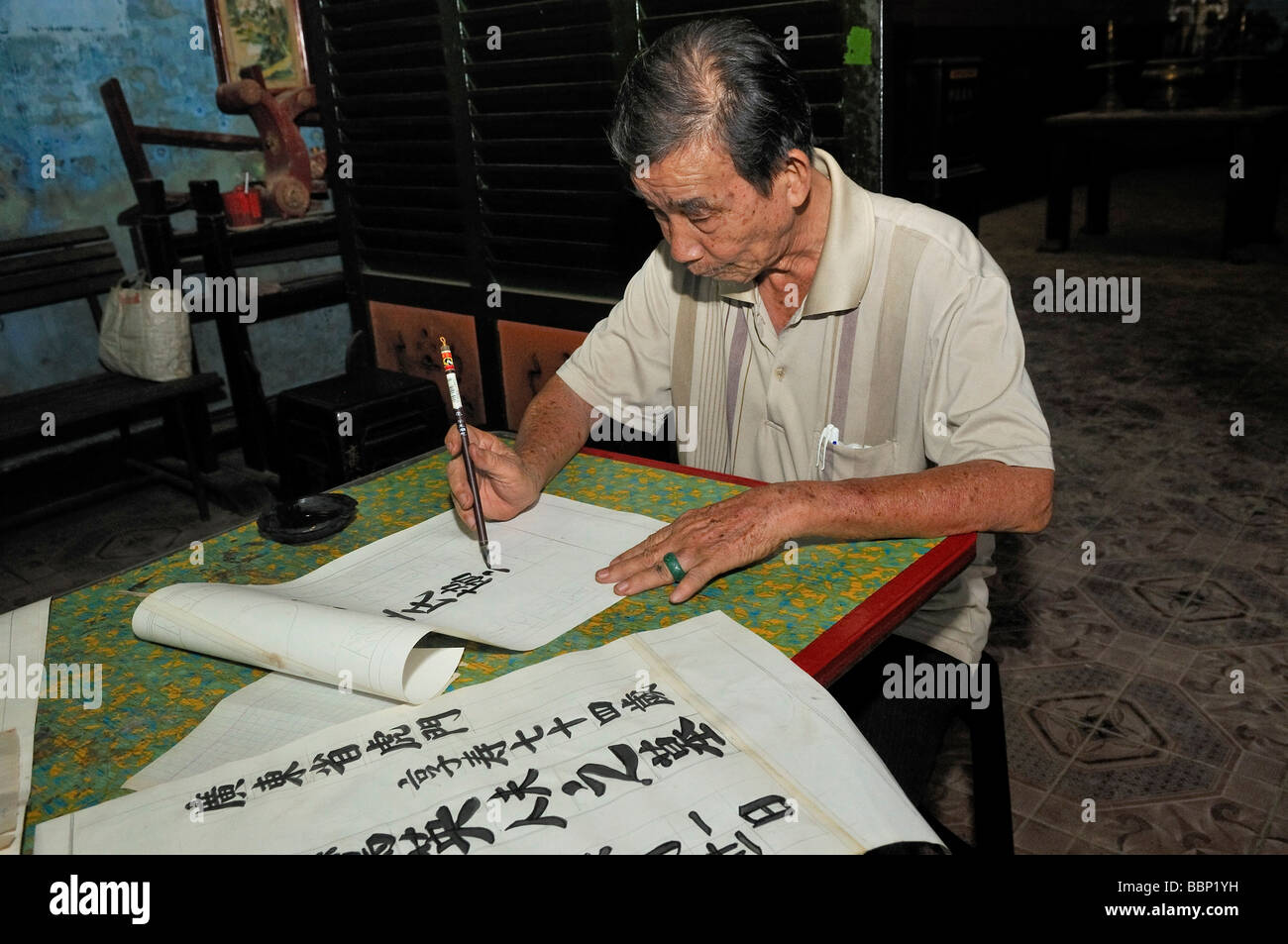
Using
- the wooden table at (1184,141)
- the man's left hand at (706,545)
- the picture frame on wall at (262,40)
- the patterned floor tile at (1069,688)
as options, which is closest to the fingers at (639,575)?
the man's left hand at (706,545)

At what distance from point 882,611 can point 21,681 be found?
1095 millimetres

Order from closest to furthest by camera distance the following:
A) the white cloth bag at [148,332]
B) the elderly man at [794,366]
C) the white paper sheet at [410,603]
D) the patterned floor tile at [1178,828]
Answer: the white paper sheet at [410,603]
the elderly man at [794,366]
the patterned floor tile at [1178,828]
the white cloth bag at [148,332]

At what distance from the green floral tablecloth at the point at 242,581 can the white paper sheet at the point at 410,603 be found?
0.03 metres

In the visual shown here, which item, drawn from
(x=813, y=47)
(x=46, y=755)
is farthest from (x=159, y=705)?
(x=813, y=47)

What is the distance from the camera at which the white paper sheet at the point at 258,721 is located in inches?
42.7

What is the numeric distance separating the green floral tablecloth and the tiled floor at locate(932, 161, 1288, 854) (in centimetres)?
142

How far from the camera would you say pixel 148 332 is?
4199mm

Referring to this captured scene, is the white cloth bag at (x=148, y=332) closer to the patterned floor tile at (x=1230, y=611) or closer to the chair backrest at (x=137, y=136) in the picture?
the chair backrest at (x=137, y=136)

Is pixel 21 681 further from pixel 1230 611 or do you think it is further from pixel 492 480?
pixel 1230 611

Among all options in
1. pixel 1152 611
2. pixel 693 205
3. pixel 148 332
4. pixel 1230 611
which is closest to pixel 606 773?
pixel 693 205

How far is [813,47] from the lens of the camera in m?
3.04

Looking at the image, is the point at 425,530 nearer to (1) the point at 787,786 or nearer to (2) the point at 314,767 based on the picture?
(2) the point at 314,767

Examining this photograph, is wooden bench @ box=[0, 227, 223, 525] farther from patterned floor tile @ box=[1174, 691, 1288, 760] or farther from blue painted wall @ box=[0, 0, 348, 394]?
patterned floor tile @ box=[1174, 691, 1288, 760]

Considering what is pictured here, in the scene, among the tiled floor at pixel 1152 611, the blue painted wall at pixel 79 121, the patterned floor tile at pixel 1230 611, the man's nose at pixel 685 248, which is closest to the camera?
the man's nose at pixel 685 248
